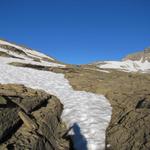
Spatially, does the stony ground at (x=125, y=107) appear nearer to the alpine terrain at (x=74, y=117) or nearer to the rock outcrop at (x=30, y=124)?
the alpine terrain at (x=74, y=117)

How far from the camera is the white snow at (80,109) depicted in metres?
14.1

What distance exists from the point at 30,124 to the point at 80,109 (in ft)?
16.0

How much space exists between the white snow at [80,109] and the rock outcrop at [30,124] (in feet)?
2.30

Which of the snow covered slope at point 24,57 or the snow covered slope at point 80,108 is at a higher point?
the snow covered slope at point 24,57

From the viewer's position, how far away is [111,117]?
1666 cm

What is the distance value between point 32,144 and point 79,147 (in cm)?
280

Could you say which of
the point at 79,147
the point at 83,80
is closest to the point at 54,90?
the point at 83,80

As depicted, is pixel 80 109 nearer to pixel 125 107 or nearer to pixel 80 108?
pixel 80 108

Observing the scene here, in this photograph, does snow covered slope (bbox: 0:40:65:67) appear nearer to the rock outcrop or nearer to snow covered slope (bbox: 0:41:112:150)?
snow covered slope (bbox: 0:41:112:150)

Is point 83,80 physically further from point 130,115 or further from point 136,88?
point 130,115

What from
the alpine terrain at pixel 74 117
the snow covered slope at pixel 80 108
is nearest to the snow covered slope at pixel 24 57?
the snow covered slope at pixel 80 108

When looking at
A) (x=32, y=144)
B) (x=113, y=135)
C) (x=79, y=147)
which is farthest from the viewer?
(x=113, y=135)

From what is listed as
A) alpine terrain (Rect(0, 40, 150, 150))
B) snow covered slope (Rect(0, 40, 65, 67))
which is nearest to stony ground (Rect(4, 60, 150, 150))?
alpine terrain (Rect(0, 40, 150, 150))

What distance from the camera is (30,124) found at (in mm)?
13344
